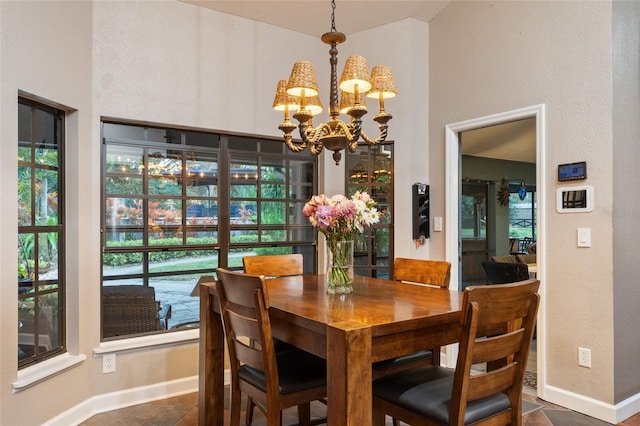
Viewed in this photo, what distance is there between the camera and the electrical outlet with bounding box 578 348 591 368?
281 centimetres

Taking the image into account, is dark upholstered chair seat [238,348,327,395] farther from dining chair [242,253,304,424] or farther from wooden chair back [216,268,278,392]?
dining chair [242,253,304,424]

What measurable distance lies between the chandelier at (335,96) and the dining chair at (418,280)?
84 centimetres

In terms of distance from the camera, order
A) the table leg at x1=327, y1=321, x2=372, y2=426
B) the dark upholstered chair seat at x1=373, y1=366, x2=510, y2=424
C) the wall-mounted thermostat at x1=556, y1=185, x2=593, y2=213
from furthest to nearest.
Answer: the wall-mounted thermostat at x1=556, y1=185, x2=593, y2=213, the dark upholstered chair seat at x1=373, y1=366, x2=510, y2=424, the table leg at x1=327, y1=321, x2=372, y2=426

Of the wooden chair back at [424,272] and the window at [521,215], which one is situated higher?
the window at [521,215]

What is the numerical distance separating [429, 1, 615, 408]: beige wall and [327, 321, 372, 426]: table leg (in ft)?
6.79

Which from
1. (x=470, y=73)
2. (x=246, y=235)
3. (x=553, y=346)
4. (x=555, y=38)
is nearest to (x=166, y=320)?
(x=246, y=235)

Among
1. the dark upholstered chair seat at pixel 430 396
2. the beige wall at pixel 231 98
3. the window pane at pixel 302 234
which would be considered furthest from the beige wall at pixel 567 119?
the window pane at pixel 302 234

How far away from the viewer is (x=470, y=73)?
3.56 metres

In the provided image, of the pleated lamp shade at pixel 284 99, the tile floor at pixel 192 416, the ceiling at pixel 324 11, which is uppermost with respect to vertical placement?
the ceiling at pixel 324 11

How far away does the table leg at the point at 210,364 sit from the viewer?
7.95 feet

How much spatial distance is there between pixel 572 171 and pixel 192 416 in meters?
2.99

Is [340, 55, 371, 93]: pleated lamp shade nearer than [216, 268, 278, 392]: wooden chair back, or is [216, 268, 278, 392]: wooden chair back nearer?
[216, 268, 278, 392]: wooden chair back

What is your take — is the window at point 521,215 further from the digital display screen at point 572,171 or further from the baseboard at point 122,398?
the baseboard at point 122,398

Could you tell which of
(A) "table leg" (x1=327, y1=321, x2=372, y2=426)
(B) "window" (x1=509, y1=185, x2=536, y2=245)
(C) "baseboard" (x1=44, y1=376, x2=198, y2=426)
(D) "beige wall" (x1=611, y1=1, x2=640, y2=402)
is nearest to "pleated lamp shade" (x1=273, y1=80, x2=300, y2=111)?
(A) "table leg" (x1=327, y1=321, x2=372, y2=426)
